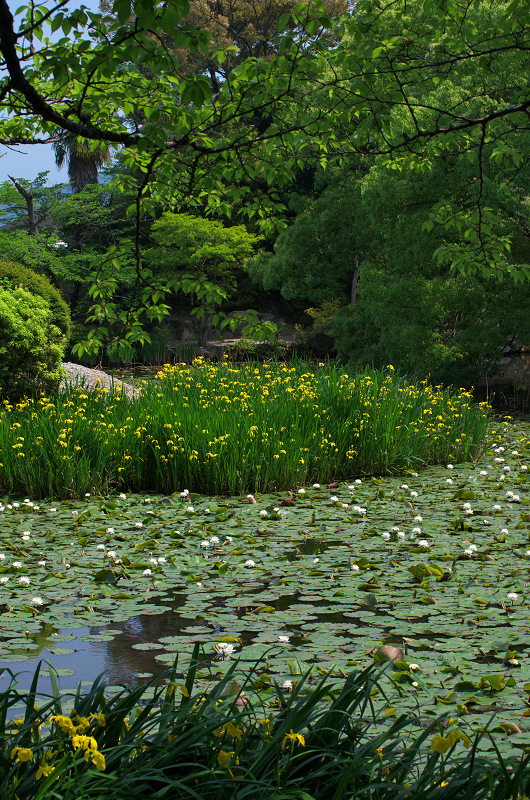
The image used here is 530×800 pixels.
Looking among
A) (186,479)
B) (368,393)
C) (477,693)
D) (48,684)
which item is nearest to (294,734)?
(477,693)

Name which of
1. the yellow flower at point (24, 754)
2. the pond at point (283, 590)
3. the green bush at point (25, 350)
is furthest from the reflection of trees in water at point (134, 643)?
the green bush at point (25, 350)

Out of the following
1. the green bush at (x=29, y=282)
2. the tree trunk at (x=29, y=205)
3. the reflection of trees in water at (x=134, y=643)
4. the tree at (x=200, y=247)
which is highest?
the tree trunk at (x=29, y=205)

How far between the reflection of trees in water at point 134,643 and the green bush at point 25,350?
5.85 meters

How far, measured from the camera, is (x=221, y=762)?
2012 mm

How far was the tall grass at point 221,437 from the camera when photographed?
23.6ft

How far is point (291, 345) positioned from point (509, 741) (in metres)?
22.3

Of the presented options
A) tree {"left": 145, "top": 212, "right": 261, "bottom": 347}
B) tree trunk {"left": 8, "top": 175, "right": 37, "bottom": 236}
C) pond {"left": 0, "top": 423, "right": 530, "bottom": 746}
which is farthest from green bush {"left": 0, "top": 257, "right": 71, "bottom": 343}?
tree trunk {"left": 8, "top": 175, "right": 37, "bottom": 236}

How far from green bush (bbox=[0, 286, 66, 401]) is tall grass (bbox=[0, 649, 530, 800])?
7353mm

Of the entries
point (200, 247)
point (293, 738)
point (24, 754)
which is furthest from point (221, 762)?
point (200, 247)

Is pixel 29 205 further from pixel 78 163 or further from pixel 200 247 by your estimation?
pixel 200 247

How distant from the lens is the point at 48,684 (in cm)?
320

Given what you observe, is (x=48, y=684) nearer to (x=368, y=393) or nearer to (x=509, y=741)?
(x=509, y=741)

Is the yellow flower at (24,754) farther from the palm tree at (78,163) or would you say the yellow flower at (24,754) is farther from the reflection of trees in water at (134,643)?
the palm tree at (78,163)

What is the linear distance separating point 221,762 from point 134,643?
166 centimetres
